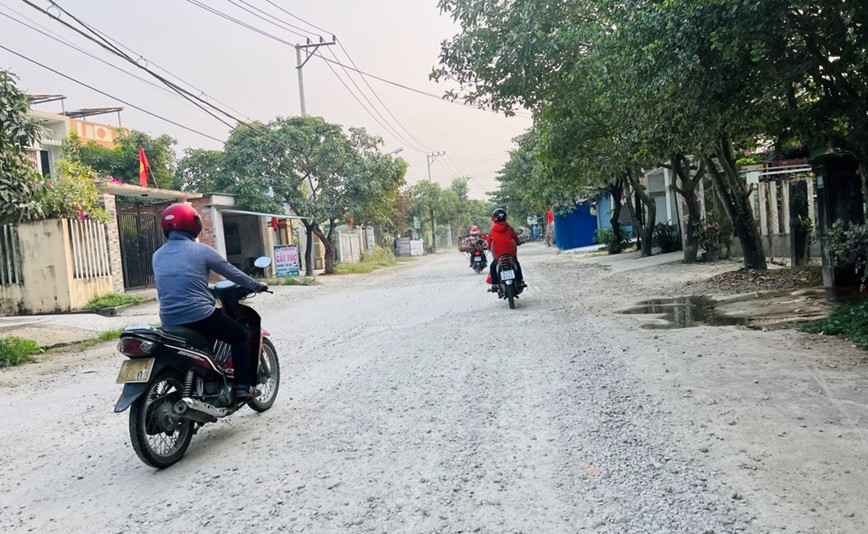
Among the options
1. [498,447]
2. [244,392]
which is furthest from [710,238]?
[244,392]

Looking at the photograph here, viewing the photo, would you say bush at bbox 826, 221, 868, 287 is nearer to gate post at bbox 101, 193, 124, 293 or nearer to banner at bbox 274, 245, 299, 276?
gate post at bbox 101, 193, 124, 293

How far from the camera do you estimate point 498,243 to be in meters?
10.9

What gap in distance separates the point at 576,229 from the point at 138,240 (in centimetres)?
2899

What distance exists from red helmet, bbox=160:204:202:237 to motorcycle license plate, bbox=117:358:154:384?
1.00m

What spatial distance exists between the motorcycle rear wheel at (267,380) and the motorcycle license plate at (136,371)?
3.71 feet

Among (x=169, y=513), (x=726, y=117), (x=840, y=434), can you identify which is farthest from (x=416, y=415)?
(x=726, y=117)

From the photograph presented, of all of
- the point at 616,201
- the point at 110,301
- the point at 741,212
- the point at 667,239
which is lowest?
the point at 110,301

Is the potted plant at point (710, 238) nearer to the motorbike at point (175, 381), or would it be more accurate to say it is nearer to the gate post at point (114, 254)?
the gate post at point (114, 254)

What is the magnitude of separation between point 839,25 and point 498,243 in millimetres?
5554

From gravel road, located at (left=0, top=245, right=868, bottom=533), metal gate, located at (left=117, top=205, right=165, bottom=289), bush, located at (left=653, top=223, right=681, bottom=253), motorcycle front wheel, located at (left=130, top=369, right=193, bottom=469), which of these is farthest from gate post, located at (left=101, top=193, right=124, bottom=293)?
bush, located at (left=653, top=223, right=681, bottom=253)

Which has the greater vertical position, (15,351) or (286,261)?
(286,261)

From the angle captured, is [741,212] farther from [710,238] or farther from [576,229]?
[576,229]

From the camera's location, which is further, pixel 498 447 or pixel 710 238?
pixel 710 238

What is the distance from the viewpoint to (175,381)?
172 inches
